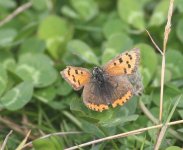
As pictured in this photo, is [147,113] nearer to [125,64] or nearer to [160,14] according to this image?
[125,64]

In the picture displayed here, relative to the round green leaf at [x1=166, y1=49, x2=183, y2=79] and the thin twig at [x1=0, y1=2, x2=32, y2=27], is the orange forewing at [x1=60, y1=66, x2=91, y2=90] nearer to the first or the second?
the round green leaf at [x1=166, y1=49, x2=183, y2=79]

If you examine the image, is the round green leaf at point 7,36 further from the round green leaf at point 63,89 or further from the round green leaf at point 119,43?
the round green leaf at point 119,43

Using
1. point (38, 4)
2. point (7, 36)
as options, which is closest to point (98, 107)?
point (7, 36)

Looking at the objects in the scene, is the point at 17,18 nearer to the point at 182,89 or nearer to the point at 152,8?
the point at 152,8

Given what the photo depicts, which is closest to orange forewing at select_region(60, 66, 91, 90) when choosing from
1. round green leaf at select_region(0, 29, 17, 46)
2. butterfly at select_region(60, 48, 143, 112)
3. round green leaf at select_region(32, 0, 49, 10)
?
butterfly at select_region(60, 48, 143, 112)

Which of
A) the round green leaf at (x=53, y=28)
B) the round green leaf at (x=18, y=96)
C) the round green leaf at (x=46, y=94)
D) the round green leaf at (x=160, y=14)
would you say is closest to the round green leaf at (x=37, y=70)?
the round green leaf at (x=46, y=94)

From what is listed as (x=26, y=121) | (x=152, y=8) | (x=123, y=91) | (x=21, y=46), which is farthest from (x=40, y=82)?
(x=152, y=8)
